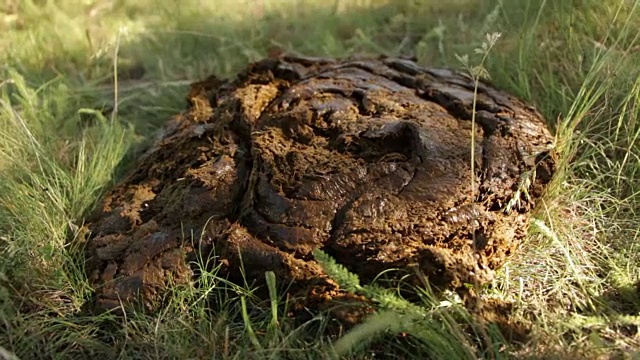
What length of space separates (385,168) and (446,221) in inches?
10.2

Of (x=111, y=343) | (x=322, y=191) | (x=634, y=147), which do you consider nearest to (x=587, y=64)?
(x=634, y=147)

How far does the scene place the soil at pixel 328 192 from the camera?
192 centimetres

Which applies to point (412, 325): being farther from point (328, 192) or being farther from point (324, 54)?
point (324, 54)

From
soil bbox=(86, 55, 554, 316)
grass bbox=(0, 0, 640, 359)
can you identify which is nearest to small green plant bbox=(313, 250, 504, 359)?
grass bbox=(0, 0, 640, 359)

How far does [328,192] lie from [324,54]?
6.11ft

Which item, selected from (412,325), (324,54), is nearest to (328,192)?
(412,325)

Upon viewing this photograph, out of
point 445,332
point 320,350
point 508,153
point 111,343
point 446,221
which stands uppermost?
point 508,153

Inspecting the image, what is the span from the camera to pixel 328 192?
6.53 feet

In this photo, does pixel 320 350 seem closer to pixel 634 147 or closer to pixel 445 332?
pixel 445 332

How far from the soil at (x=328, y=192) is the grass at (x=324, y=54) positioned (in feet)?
0.32

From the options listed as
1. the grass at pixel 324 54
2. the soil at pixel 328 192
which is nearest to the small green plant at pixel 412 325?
the grass at pixel 324 54

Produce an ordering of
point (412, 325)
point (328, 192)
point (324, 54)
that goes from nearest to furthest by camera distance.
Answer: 1. point (412, 325)
2. point (328, 192)
3. point (324, 54)

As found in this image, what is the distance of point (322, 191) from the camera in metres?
1.99

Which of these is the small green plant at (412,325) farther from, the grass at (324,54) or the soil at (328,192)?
the soil at (328,192)
